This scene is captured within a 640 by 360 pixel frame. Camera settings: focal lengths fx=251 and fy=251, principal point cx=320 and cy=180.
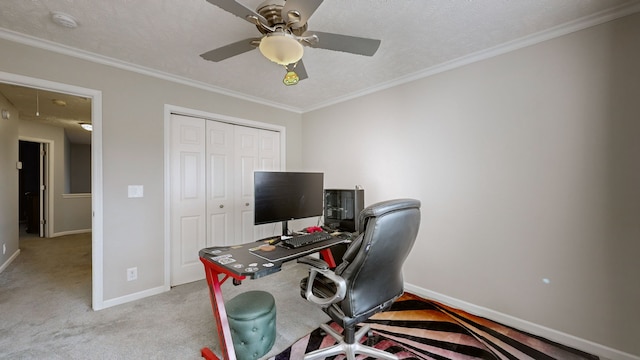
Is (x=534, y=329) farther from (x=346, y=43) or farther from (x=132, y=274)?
(x=132, y=274)

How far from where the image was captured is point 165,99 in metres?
2.70

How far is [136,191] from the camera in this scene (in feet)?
8.26

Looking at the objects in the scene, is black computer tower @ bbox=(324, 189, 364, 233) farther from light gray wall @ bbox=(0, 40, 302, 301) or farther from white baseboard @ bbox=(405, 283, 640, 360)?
light gray wall @ bbox=(0, 40, 302, 301)

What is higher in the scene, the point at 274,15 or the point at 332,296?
the point at 274,15

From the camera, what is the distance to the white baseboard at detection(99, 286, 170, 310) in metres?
2.34

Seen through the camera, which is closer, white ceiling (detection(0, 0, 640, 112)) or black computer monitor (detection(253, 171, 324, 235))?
white ceiling (detection(0, 0, 640, 112))

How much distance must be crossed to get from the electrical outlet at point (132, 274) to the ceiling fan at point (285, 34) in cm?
223

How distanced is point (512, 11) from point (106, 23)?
2810 millimetres

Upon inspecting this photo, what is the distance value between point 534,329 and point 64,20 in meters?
4.15

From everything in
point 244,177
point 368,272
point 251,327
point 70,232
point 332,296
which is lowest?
point 70,232

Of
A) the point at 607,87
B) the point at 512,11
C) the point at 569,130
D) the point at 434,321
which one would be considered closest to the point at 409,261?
the point at 434,321

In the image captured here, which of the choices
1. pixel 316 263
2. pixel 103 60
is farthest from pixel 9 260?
pixel 316 263

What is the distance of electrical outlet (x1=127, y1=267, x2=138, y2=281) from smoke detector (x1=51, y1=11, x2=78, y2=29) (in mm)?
2102

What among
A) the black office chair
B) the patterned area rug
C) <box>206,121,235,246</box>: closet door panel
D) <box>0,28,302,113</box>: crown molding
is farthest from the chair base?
<box>0,28,302,113</box>: crown molding
